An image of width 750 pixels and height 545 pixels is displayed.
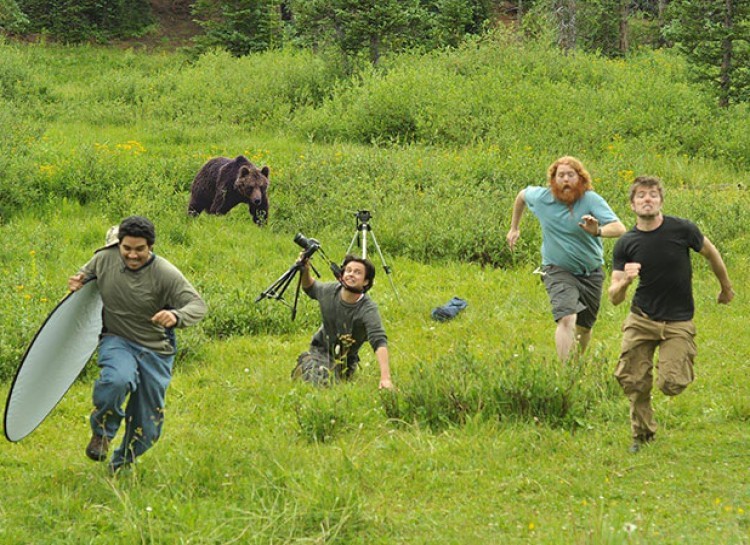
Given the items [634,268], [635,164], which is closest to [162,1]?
[635,164]

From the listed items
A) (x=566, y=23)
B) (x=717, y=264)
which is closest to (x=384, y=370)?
(x=717, y=264)

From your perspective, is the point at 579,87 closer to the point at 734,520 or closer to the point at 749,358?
the point at 749,358

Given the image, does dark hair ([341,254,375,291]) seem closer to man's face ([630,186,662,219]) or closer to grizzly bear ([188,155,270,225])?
man's face ([630,186,662,219])

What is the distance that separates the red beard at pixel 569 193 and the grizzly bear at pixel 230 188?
7.65 meters

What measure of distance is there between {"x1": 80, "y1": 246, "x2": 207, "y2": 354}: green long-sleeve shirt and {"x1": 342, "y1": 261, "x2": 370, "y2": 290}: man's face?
1968 mm

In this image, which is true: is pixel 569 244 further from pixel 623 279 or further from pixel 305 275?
pixel 305 275

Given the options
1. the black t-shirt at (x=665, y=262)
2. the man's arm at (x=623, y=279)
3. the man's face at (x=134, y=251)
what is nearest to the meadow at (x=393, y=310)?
the black t-shirt at (x=665, y=262)

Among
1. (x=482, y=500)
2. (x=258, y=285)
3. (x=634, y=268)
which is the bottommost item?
(x=258, y=285)

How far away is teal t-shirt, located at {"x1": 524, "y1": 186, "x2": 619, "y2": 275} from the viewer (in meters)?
8.23

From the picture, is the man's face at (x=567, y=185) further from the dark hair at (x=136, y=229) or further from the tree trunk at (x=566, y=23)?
the tree trunk at (x=566, y=23)

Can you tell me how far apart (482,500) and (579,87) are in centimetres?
2019

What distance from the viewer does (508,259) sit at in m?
13.7

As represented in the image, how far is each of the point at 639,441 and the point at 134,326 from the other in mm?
3727

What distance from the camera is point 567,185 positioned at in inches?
321
